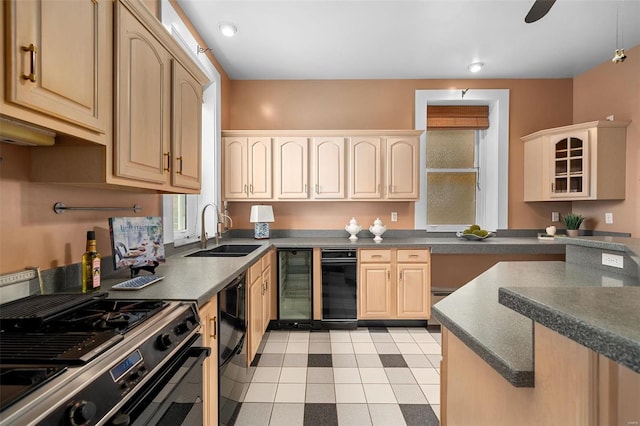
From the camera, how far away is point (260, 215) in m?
3.51

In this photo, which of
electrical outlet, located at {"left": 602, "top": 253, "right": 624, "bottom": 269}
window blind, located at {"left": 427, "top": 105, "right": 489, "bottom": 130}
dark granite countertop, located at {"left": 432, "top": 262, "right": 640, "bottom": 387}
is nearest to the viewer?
dark granite countertop, located at {"left": 432, "top": 262, "right": 640, "bottom": 387}

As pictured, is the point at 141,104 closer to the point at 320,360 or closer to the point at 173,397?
the point at 173,397

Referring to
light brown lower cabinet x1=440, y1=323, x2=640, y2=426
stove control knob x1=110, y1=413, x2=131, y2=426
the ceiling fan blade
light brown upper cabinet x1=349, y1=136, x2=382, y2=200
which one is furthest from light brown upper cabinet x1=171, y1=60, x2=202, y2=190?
the ceiling fan blade

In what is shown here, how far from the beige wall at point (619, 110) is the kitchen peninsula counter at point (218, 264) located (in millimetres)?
712

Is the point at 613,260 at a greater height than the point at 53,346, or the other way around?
the point at 613,260

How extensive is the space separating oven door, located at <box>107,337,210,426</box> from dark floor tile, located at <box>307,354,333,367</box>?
4.69 ft

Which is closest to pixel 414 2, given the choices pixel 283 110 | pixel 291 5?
pixel 291 5

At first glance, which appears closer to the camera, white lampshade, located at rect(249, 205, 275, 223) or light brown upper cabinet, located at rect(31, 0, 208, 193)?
light brown upper cabinet, located at rect(31, 0, 208, 193)

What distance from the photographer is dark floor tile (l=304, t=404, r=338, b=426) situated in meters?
1.87

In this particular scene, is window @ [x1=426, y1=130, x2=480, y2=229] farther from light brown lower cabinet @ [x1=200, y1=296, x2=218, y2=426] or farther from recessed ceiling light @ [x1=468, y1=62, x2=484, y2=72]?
light brown lower cabinet @ [x1=200, y1=296, x2=218, y2=426]

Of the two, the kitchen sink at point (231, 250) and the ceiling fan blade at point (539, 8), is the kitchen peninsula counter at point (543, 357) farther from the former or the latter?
the kitchen sink at point (231, 250)

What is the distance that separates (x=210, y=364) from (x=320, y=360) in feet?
4.65

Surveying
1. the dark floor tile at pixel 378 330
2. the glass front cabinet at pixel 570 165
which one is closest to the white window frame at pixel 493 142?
the glass front cabinet at pixel 570 165

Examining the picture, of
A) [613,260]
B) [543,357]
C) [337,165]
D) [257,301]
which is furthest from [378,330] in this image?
[543,357]
